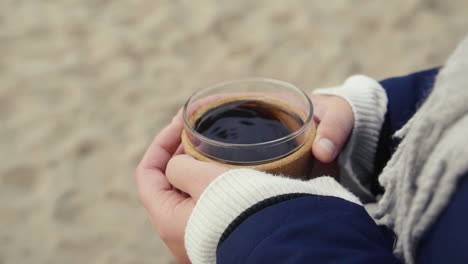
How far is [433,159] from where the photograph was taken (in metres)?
0.45

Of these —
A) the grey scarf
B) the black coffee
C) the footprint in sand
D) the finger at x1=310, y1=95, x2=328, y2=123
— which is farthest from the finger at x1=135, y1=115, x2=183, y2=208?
the footprint in sand

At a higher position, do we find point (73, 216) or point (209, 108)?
point (209, 108)

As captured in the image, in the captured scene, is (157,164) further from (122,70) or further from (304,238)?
(122,70)

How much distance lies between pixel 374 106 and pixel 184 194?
1.18 feet

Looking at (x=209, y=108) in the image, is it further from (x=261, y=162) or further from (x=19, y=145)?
(x=19, y=145)

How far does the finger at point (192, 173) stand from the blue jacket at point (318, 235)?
7 centimetres

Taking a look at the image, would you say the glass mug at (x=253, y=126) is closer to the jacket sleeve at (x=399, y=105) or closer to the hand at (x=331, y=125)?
the hand at (x=331, y=125)

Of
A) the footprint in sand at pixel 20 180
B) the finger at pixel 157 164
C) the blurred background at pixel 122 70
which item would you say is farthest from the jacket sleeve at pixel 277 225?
the footprint in sand at pixel 20 180

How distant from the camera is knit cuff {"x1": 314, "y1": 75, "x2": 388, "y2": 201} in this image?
0.75 m

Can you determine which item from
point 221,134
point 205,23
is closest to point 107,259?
point 221,134

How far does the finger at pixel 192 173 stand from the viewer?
566 millimetres

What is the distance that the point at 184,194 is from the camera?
26.3 inches

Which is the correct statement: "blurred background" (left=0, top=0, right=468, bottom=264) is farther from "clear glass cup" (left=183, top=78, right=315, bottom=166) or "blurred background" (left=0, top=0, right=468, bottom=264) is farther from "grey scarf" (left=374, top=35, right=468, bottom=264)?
"grey scarf" (left=374, top=35, right=468, bottom=264)

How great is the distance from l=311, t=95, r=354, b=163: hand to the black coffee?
43 mm
